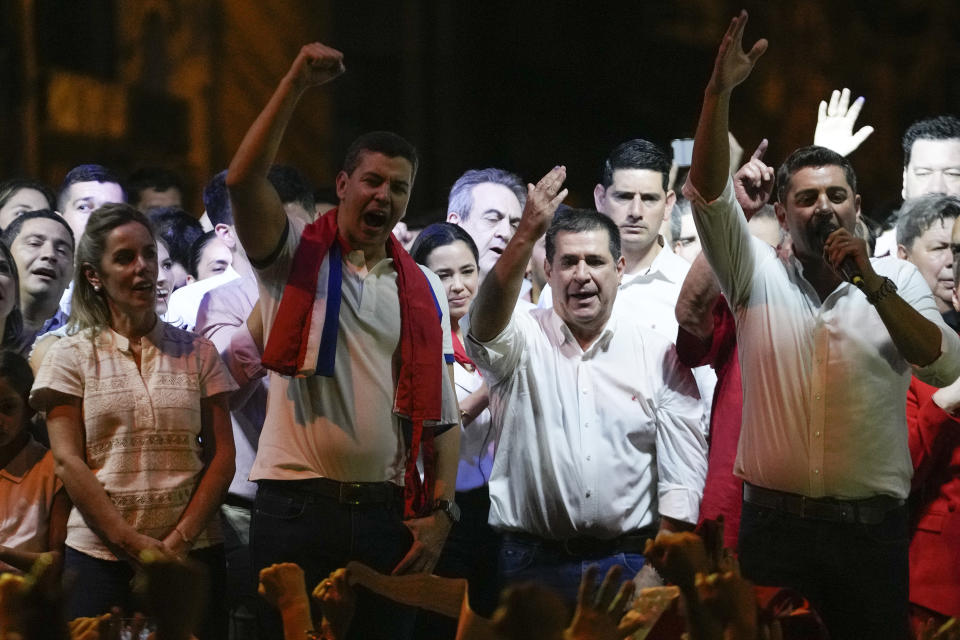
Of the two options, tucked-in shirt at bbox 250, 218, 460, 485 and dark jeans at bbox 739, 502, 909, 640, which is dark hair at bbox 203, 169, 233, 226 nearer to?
tucked-in shirt at bbox 250, 218, 460, 485

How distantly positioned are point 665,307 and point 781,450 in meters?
1.22

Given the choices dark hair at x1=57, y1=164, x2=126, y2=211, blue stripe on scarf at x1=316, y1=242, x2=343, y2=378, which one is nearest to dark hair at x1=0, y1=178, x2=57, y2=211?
dark hair at x1=57, y1=164, x2=126, y2=211

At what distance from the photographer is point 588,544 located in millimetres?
3893

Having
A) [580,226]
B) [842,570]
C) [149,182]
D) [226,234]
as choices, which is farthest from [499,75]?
[842,570]

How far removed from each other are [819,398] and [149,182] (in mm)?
3286

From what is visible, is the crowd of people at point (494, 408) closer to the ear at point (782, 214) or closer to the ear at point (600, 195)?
the ear at point (782, 214)

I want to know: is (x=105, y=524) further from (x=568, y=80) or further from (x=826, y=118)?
(x=568, y=80)

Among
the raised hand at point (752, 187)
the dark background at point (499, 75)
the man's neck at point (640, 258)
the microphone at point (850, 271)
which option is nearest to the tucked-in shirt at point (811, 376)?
the raised hand at point (752, 187)

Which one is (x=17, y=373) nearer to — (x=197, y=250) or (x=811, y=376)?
(x=197, y=250)

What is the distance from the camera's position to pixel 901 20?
8.54 metres

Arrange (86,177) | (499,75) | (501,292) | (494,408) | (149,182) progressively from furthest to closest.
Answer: (499,75)
(149,182)
(86,177)
(494,408)
(501,292)

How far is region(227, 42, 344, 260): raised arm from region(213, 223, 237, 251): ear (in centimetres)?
163

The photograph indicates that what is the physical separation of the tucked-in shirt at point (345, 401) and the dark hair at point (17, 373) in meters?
0.65

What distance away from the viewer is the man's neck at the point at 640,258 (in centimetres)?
473
